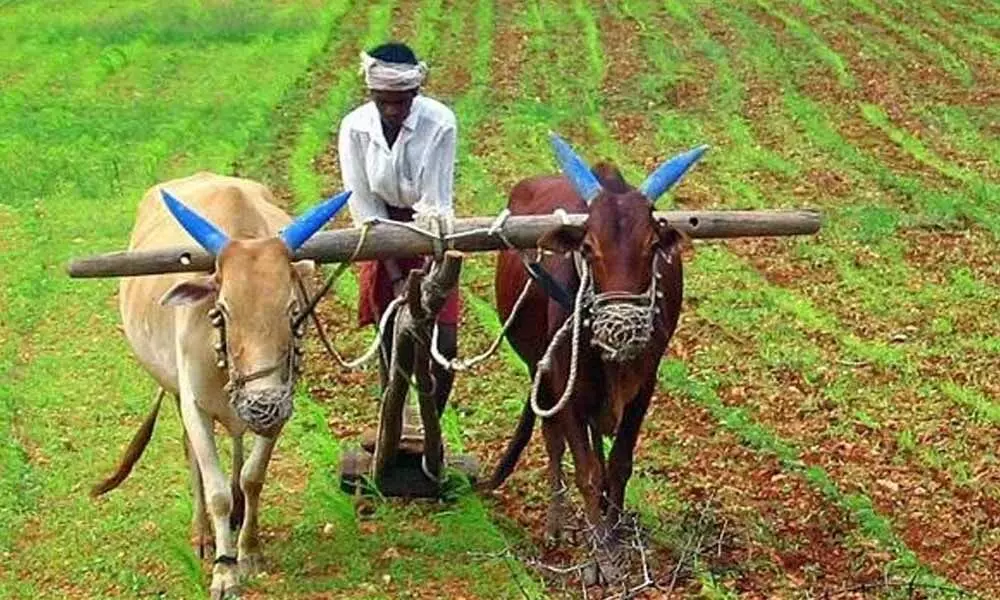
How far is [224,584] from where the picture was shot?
23.8 ft

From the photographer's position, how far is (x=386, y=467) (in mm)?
8281

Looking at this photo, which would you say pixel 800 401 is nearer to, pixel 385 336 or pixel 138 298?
pixel 385 336

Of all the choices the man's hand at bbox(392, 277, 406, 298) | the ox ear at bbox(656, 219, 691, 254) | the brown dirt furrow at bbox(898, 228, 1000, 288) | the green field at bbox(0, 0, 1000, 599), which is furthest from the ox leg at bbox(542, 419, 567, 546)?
the brown dirt furrow at bbox(898, 228, 1000, 288)

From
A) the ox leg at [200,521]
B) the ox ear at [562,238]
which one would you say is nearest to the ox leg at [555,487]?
the ox ear at [562,238]

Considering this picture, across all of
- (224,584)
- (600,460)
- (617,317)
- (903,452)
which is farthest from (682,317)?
(617,317)

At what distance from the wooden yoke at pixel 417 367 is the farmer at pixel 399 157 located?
20 cm

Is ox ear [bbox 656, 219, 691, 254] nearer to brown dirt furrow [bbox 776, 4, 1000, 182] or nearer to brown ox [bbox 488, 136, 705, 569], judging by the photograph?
brown ox [bbox 488, 136, 705, 569]

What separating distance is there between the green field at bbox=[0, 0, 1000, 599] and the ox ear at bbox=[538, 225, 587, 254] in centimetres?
135

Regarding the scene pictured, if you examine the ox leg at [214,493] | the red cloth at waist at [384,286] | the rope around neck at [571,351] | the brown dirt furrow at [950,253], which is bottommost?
the brown dirt furrow at [950,253]

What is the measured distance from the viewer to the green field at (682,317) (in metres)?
7.68

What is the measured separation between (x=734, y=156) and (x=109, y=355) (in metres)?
6.97

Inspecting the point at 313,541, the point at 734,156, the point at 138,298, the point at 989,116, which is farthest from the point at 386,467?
the point at 989,116

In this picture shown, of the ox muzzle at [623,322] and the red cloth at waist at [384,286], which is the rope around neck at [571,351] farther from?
the red cloth at waist at [384,286]

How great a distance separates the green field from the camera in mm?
7684
